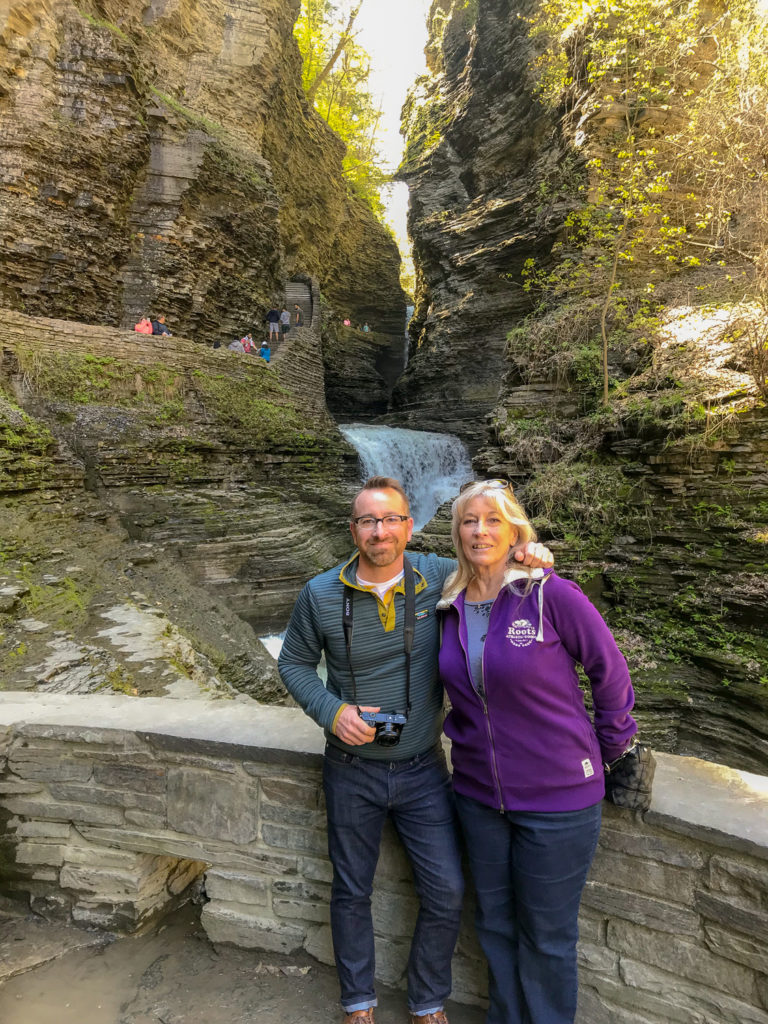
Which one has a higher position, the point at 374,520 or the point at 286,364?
the point at 286,364

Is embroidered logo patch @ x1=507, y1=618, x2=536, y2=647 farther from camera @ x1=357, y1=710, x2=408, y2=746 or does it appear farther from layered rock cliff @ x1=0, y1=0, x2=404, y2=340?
layered rock cliff @ x1=0, y1=0, x2=404, y2=340

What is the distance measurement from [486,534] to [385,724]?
648 millimetres

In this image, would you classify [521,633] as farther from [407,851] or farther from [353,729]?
[407,851]

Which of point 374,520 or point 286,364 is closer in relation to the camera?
point 374,520

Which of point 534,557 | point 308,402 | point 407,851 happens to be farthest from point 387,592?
point 308,402

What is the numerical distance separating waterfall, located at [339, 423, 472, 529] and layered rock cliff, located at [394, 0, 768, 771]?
2394 millimetres

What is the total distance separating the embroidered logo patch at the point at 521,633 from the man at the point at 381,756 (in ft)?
1.01

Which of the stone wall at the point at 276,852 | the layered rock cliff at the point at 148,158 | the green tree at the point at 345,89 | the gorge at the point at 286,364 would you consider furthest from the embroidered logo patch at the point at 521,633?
the green tree at the point at 345,89

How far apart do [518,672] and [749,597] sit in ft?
23.5

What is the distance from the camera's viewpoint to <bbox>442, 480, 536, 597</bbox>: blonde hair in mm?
1662

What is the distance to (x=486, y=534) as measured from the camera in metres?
1.62

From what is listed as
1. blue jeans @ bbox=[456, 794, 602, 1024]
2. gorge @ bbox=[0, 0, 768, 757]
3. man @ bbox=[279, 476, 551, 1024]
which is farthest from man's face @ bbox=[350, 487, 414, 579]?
gorge @ bbox=[0, 0, 768, 757]

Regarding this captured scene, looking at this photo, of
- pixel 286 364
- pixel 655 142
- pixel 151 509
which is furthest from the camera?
pixel 286 364

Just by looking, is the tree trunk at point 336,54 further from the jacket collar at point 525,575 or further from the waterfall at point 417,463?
the jacket collar at point 525,575
